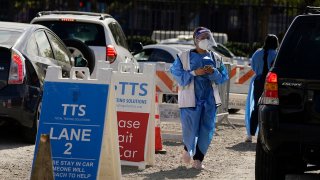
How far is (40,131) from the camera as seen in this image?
8883mm

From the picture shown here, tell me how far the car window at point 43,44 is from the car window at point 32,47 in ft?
0.36

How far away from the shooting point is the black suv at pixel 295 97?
8.29 meters

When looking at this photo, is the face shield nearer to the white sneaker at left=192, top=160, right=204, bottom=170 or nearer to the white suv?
the white sneaker at left=192, top=160, right=204, bottom=170

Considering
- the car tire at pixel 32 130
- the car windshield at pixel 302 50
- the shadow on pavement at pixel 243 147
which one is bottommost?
the shadow on pavement at pixel 243 147

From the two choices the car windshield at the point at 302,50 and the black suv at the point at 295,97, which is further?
the car windshield at the point at 302,50

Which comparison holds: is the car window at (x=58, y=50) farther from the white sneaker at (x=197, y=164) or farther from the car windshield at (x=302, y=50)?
the car windshield at (x=302, y=50)

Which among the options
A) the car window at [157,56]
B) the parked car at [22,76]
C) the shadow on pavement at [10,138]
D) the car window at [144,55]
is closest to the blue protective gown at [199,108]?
the parked car at [22,76]

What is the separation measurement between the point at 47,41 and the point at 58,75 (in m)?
4.18

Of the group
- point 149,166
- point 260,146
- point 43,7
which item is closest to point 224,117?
point 149,166

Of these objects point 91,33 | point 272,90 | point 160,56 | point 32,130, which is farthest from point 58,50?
point 160,56

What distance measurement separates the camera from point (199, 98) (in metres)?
11.2

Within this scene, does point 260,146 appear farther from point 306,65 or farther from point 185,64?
point 185,64

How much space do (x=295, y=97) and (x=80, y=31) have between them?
28.5 feet

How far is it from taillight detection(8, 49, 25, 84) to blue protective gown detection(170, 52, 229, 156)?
75.9 inches
